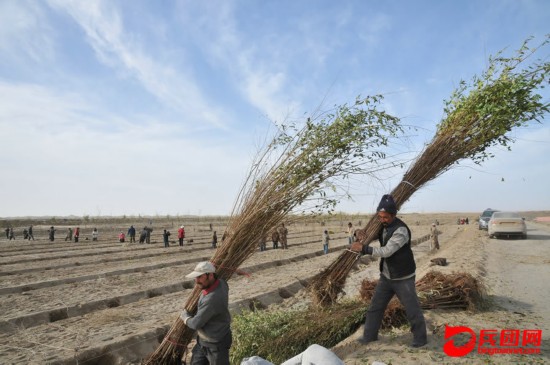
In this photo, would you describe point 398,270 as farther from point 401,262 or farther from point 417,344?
point 417,344

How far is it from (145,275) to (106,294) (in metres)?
2.95

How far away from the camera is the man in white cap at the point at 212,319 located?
10.2 ft

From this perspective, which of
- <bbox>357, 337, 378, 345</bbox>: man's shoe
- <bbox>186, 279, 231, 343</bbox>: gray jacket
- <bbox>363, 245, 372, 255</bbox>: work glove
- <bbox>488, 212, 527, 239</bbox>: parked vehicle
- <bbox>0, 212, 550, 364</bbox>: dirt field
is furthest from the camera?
<bbox>488, 212, 527, 239</bbox>: parked vehicle

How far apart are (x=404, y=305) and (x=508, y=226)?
16683 millimetres

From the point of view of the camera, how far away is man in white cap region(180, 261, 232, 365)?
3.09 meters

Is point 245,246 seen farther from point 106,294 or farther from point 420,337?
point 106,294

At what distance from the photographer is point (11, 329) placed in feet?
22.2

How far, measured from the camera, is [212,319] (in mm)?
3184

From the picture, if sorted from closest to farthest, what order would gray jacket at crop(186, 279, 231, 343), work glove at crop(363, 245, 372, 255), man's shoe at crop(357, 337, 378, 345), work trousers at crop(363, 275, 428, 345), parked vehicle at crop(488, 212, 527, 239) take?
gray jacket at crop(186, 279, 231, 343) < work trousers at crop(363, 275, 428, 345) < work glove at crop(363, 245, 372, 255) < man's shoe at crop(357, 337, 378, 345) < parked vehicle at crop(488, 212, 527, 239)

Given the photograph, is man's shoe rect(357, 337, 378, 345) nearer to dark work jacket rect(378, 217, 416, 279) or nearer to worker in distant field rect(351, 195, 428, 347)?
worker in distant field rect(351, 195, 428, 347)

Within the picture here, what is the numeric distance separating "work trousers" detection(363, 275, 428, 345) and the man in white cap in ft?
5.45

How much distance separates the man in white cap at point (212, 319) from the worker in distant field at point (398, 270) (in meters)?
1.64

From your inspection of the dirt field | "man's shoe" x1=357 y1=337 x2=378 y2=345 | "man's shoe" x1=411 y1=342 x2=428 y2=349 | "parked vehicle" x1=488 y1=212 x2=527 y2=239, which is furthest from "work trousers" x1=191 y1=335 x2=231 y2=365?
"parked vehicle" x1=488 y1=212 x2=527 y2=239

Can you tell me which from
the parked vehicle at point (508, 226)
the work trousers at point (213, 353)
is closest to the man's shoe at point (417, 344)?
the work trousers at point (213, 353)
